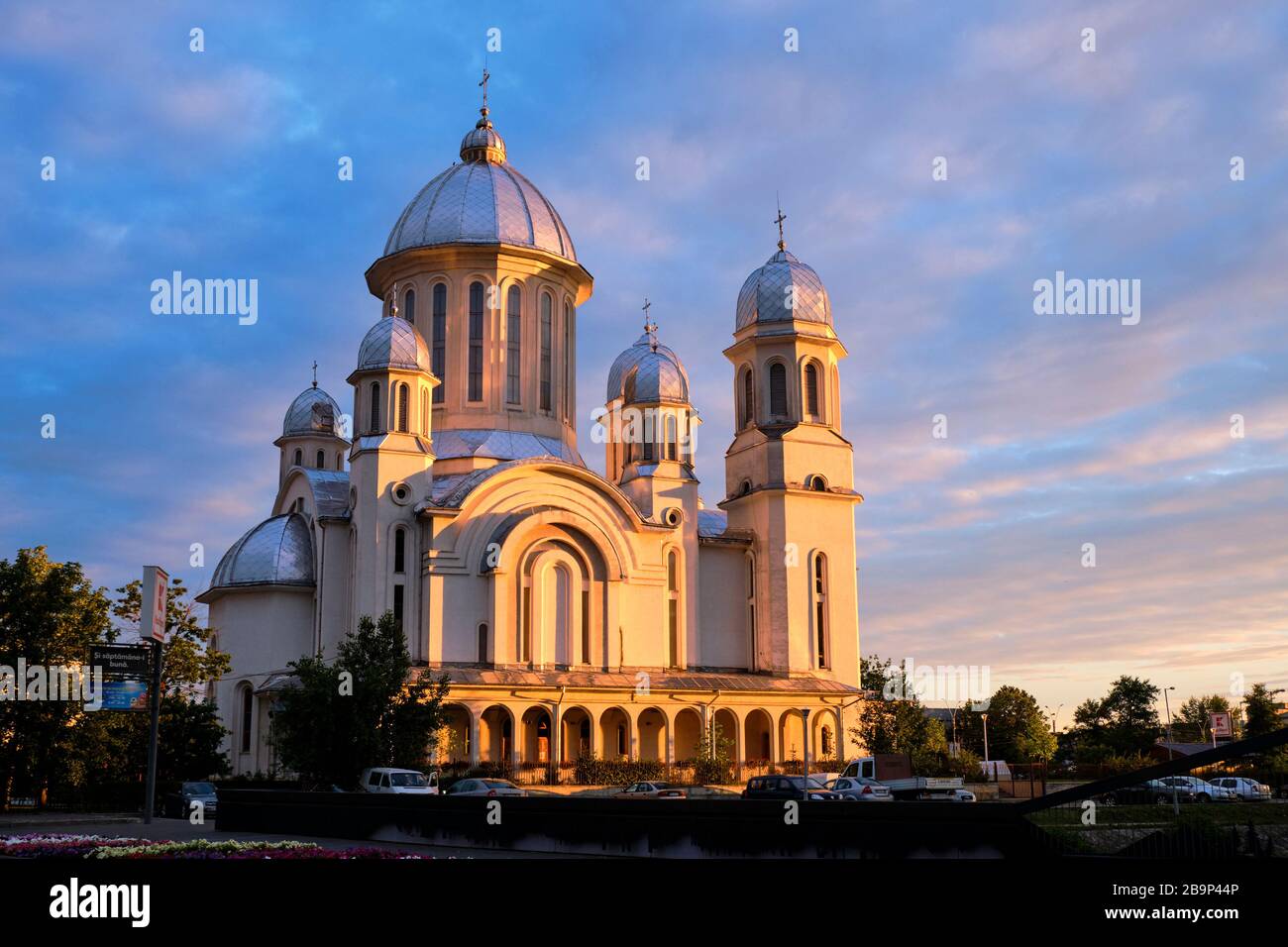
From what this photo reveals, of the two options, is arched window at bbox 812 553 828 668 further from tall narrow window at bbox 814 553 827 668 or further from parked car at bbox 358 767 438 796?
Result: parked car at bbox 358 767 438 796

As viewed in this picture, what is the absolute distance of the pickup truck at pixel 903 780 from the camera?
32.9 meters

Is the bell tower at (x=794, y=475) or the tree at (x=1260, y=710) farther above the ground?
the bell tower at (x=794, y=475)

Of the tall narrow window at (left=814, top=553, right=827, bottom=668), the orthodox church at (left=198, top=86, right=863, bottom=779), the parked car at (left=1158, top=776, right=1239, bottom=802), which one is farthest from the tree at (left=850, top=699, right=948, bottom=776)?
the parked car at (left=1158, top=776, right=1239, bottom=802)

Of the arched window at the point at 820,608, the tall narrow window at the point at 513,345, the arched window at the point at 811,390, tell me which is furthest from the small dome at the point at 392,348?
the arched window at the point at 820,608

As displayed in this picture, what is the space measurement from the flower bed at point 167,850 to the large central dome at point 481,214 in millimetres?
33959

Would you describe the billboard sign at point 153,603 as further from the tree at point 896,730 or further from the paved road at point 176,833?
the tree at point 896,730

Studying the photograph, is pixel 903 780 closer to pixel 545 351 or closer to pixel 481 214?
pixel 545 351

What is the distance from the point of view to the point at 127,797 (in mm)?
37281

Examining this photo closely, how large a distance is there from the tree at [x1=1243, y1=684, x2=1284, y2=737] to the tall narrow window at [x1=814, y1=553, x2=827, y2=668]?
18834 millimetres

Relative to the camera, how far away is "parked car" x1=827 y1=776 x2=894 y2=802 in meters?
31.5

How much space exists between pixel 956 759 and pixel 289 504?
25.5 meters

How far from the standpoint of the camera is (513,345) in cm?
5056

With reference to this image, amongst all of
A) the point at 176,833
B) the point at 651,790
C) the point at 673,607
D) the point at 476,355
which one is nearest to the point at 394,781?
the point at 176,833
